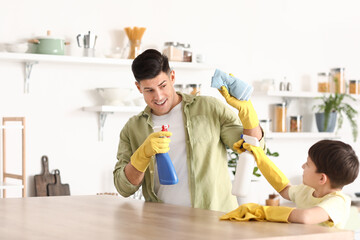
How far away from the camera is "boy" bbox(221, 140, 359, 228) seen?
1.83 metres

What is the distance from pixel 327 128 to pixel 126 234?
388cm

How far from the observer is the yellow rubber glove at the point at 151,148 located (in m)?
2.26

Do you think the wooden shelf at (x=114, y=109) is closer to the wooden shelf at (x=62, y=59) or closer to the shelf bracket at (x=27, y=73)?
the wooden shelf at (x=62, y=59)

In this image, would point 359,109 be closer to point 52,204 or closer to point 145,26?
point 145,26

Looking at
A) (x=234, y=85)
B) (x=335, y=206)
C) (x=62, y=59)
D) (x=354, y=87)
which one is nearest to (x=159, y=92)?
(x=234, y=85)

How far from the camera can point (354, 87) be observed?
546 centimetres

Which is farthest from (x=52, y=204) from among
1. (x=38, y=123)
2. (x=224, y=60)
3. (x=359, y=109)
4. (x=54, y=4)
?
(x=359, y=109)

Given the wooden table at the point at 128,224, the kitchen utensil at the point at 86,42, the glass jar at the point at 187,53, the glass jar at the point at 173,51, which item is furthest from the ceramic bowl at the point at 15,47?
the wooden table at the point at 128,224

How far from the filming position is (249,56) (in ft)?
16.8

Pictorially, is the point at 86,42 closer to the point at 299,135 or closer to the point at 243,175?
the point at 299,135

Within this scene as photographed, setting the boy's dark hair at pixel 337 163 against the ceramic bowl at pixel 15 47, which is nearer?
the boy's dark hair at pixel 337 163

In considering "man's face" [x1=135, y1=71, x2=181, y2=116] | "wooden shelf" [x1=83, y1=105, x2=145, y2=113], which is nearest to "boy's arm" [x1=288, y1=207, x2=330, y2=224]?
"man's face" [x1=135, y1=71, x2=181, y2=116]

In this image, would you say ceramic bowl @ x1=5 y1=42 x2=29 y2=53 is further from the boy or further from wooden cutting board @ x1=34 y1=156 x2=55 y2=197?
the boy

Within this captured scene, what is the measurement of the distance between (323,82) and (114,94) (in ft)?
6.63
